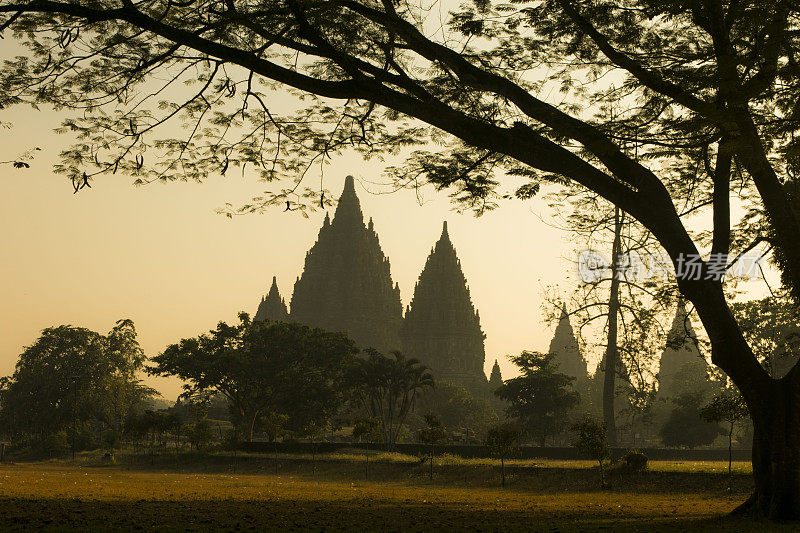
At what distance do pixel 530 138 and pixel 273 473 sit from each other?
90.2 ft

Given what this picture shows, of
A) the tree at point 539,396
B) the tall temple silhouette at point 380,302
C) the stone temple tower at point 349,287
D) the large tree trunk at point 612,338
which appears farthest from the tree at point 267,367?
the stone temple tower at point 349,287

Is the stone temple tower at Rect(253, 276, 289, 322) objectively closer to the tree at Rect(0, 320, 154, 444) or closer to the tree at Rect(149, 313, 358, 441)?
the tree at Rect(0, 320, 154, 444)

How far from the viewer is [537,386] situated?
52.9 meters

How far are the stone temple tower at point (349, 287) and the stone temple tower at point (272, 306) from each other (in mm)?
8301

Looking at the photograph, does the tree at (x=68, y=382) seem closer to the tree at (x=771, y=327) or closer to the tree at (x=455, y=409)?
the tree at (x=455, y=409)

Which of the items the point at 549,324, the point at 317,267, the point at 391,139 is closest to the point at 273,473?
the point at 549,324

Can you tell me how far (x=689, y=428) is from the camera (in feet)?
161

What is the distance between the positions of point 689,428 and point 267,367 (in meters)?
29.8

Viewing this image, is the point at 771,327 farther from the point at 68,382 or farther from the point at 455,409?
the point at 68,382

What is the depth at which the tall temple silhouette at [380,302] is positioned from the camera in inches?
4186

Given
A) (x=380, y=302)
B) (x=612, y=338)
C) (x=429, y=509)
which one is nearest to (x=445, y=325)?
(x=380, y=302)

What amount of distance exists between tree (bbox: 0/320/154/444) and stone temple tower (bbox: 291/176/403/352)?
4663cm

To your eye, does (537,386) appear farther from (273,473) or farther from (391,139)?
(391,139)

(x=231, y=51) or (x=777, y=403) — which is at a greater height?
(x=231, y=51)
